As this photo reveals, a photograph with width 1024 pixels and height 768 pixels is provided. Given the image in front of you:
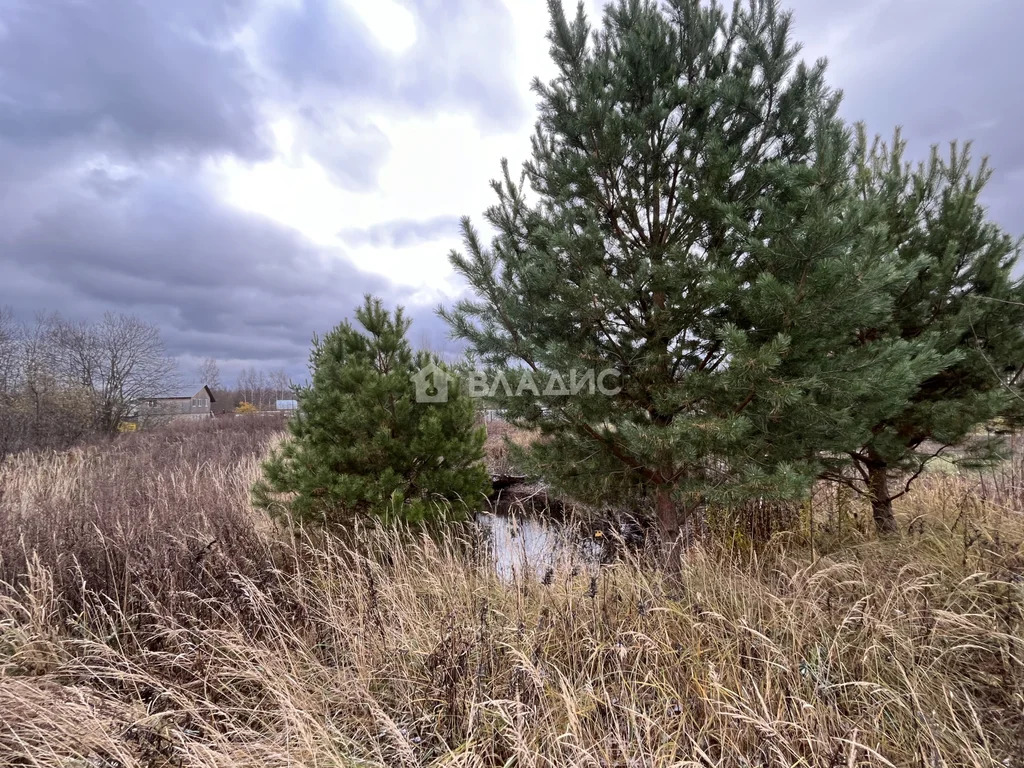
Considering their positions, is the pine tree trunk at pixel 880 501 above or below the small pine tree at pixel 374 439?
below

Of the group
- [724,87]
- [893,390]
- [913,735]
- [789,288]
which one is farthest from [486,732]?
[724,87]

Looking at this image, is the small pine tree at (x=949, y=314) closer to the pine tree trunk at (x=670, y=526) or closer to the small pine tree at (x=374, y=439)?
the pine tree trunk at (x=670, y=526)

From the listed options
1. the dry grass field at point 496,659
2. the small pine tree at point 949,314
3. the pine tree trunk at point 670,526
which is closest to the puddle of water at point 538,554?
the dry grass field at point 496,659

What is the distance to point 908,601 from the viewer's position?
2.84m

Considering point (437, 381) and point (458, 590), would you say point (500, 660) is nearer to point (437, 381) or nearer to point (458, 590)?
point (458, 590)

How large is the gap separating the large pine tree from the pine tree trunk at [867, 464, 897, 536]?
4.88 feet

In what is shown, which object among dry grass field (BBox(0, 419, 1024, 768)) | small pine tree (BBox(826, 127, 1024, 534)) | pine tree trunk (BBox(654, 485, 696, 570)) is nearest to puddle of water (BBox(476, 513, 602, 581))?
dry grass field (BBox(0, 419, 1024, 768))

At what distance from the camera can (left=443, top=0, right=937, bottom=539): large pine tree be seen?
2834 millimetres

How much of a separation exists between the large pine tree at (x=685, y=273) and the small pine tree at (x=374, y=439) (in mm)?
1463

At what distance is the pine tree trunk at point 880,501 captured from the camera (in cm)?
476

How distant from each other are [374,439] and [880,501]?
492 centimetres

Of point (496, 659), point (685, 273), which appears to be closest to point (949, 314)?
point (685, 273)

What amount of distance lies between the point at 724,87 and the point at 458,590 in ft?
12.5

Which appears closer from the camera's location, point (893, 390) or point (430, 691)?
point (430, 691)
